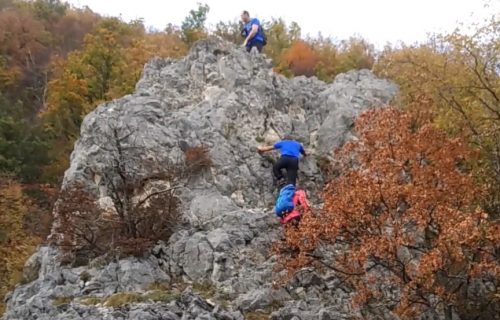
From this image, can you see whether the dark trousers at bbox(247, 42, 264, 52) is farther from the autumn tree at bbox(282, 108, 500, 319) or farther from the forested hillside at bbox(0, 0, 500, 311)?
the autumn tree at bbox(282, 108, 500, 319)

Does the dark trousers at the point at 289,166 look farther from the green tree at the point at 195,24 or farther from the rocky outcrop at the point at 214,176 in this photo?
the green tree at the point at 195,24

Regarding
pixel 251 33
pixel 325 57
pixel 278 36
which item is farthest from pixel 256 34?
pixel 278 36

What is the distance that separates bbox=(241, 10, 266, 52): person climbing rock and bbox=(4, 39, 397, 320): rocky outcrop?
0.99 meters

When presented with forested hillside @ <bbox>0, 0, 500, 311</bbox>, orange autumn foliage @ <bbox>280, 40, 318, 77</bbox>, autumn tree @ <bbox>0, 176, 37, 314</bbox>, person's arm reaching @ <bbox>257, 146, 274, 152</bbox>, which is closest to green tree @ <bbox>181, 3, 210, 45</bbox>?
forested hillside @ <bbox>0, 0, 500, 311</bbox>

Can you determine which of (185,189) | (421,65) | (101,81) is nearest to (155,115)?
(185,189)

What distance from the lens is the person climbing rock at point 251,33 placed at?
73.1 feet

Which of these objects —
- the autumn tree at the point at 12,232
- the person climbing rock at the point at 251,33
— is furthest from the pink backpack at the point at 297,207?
the autumn tree at the point at 12,232

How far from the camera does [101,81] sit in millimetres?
31469

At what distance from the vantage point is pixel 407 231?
12.5 meters

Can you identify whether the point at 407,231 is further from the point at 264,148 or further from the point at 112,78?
the point at 112,78

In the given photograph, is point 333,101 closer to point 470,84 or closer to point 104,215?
point 470,84

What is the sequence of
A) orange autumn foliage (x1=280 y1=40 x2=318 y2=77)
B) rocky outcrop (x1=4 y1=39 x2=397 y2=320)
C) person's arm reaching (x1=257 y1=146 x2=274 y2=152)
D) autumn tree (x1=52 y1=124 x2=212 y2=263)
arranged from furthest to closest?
orange autumn foliage (x1=280 y1=40 x2=318 y2=77)
person's arm reaching (x1=257 y1=146 x2=274 y2=152)
autumn tree (x1=52 y1=124 x2=212 y2=263)
rocky outcrop (x1=4 y1=39 x2=397 y2=320)

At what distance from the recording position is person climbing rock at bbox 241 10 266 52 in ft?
73.1

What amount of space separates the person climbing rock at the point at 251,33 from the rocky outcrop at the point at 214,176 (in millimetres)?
989
